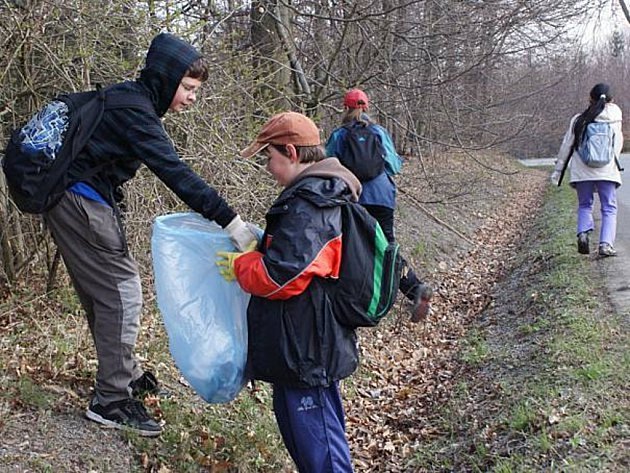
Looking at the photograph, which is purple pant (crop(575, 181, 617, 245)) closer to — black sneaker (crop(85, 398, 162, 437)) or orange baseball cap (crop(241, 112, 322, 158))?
orange baseball cap (crop(241, 112, 322, 158))

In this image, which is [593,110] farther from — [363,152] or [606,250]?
[363,152]

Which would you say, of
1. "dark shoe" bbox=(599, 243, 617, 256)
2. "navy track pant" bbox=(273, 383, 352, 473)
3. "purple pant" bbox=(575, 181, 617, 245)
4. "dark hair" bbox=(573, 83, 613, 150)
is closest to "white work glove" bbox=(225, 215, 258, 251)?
"navy track pant" bbox=(273, 383, 352, 473)

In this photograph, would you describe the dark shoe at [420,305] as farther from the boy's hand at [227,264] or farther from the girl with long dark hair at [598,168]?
the girl with long dark hair at [598,168]

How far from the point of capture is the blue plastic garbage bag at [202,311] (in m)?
3.17

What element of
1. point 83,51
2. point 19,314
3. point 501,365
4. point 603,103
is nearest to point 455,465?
point 501,365

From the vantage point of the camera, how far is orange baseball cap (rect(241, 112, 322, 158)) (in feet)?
9.90

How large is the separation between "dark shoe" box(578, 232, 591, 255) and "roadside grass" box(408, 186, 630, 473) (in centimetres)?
53

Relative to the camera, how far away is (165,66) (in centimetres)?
328

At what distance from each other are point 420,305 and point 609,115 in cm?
387

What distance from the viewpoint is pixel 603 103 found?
293 inches

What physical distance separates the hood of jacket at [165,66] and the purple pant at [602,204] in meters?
5.70

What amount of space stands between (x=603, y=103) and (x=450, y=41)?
3058mm

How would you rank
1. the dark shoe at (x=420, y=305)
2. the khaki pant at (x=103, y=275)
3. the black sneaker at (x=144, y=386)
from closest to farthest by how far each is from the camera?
the khaki pant at (x=103, y=275) → the black sneaker at (x=144, y=386) → the dark shoe at (x=420, y=305)

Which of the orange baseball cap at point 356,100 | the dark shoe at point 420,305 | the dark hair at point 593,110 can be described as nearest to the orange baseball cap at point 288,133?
the dark shoe at point 420,305
